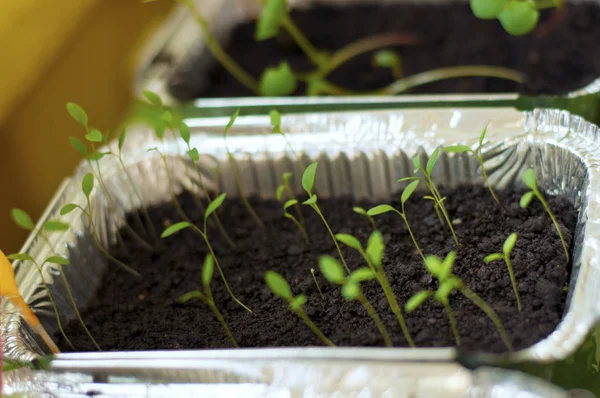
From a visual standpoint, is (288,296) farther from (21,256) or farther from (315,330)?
(21,256)

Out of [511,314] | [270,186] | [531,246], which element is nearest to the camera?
[511,314]

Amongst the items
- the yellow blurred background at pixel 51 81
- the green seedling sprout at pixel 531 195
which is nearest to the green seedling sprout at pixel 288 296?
the green seedling sprout at pixel 531 195

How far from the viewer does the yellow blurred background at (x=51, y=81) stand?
1.28 m

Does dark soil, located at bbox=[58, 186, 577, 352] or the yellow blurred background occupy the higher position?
the yellow blurred background

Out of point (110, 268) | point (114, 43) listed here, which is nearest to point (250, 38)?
point (114, 43)

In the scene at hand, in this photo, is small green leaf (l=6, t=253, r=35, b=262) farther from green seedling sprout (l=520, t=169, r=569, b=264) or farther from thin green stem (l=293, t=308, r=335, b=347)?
green seedling sprout (l=520, t=169, r=569, b=264)

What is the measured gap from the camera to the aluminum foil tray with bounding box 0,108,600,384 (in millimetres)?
842

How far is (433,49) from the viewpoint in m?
1.50

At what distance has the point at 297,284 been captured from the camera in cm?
96

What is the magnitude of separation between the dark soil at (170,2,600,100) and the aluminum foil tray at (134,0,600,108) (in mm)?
21

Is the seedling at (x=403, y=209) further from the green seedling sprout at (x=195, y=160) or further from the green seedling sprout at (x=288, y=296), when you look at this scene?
the green seedling sprout at (x=195, y=160)

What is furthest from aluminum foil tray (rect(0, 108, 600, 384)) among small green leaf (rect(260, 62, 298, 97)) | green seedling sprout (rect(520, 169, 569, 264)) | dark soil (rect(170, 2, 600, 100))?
dark soil (rect(170, 2, 600, 100))

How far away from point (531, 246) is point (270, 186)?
46 cm

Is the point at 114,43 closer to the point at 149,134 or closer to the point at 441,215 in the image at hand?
the point at 149,134
